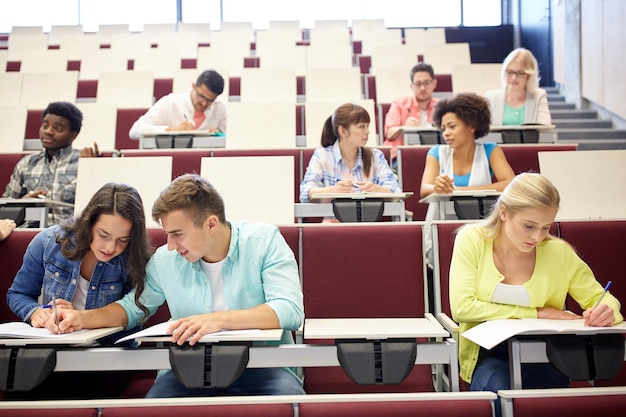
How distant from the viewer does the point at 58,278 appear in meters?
1.11

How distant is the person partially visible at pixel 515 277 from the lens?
1035mm

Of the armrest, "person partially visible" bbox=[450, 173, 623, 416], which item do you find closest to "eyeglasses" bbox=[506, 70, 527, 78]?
"person partially visible" bbox=[450, 173, 623, 416]

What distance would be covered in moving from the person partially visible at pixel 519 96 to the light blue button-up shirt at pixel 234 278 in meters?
1.56

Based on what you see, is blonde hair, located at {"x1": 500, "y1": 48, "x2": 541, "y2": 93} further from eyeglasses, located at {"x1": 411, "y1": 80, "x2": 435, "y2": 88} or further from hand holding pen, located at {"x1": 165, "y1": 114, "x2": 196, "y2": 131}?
hand holding pen, located at {"x1": 165, "y1": 114, "x2": 196, "y2": 131}

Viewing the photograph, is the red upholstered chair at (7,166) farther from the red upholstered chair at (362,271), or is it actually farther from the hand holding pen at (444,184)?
the hand holding pen at (444,184)

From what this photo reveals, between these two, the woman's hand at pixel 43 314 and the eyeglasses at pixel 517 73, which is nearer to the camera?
the woman's hand at pixel 43 314

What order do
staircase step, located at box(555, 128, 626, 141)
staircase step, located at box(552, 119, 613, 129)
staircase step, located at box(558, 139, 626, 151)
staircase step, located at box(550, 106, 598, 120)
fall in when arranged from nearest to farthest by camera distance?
staircase step, located at box(558, 139, 626, 151) → staircase step, located at box(555, 128, 626, 141) → staircase step, located at box(552, 119, 613, 129) → staircase step, located at box(550, 106, 598, 120)

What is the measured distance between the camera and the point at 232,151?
211cm

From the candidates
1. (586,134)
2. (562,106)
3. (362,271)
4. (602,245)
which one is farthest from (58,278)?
(562,106)

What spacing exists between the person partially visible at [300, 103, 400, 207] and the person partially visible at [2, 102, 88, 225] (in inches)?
29.6

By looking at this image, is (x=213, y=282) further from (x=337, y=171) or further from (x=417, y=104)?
(x=417, y=104)

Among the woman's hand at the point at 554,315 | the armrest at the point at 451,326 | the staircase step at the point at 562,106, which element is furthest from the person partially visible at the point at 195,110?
the staircase step at the point at 562,106

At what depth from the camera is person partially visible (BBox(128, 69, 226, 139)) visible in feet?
8.02

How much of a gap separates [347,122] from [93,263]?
98 centimetres
